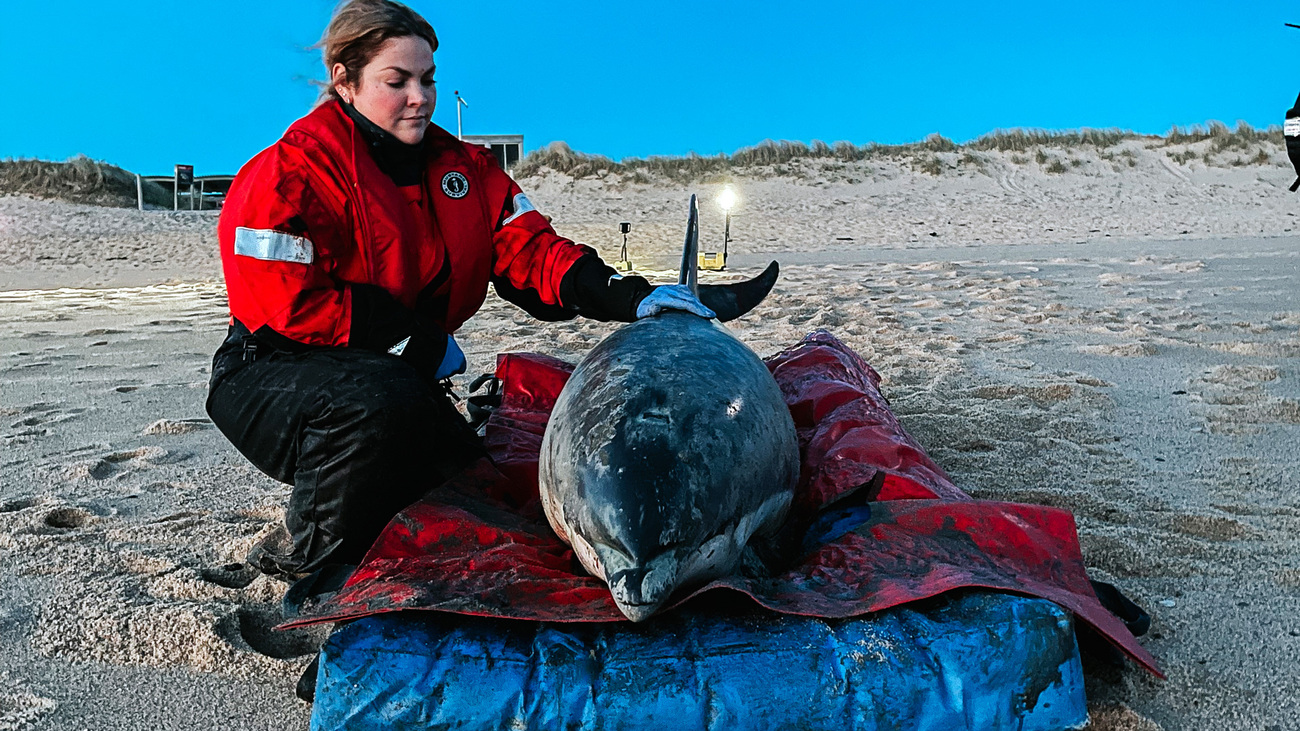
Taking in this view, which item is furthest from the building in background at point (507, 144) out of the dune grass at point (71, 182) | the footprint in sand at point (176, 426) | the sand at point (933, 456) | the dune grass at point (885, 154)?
the footprint in sand at point (176, 426)

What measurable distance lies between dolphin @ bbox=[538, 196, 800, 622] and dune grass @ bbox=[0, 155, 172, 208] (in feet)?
78.4

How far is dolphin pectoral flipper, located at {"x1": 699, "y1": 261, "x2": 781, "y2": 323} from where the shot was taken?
3521 mm

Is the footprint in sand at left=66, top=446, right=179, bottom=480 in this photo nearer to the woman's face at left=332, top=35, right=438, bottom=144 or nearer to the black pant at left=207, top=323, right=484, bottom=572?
the black pant at left=207, top=323, right=484, bottom=572

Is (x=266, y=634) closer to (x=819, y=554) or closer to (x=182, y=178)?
(x=819, y=554)

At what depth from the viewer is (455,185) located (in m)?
3.15

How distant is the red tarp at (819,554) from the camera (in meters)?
2.01

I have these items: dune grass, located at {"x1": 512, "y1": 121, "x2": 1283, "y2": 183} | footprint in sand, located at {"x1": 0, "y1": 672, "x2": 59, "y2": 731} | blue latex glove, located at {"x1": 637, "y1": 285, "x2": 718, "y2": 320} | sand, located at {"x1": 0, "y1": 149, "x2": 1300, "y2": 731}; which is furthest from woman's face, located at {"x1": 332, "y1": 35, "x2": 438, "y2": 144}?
dune grass, located at {"x1": 512, "y1": 121, "x2": 1283, "y2": 183}

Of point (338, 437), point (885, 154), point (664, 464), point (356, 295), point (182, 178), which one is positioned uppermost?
point (885, 154)

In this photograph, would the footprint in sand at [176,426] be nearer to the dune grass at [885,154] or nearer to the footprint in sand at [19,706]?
the footprint in sand at [19,706]

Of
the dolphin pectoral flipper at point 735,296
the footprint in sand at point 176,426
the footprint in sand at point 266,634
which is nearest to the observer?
the footprint in sand at point 266,634

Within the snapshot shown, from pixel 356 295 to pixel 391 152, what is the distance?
57 centimetres

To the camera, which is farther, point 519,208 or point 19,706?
point 519,208

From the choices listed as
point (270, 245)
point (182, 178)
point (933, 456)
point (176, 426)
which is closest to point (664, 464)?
point (270, 245)

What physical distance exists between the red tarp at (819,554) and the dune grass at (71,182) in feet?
77.4
